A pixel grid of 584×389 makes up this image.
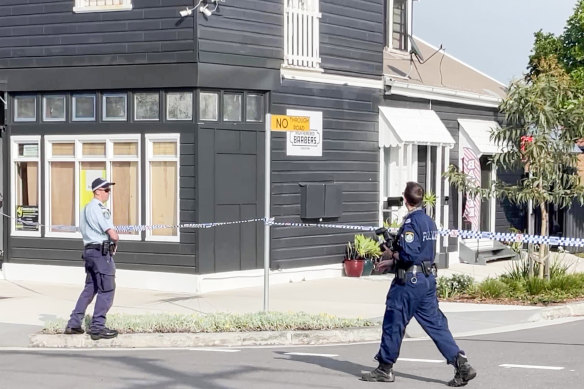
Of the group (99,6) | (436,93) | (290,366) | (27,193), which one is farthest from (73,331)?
(436,93)

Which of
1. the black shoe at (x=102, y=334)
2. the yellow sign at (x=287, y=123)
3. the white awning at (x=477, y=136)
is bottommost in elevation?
the black shoe at (x=102, y=334)

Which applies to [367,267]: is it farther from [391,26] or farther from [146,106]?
[391,26]

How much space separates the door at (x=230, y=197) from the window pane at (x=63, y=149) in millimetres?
2562

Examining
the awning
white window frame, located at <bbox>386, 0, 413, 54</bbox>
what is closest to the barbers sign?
the awning

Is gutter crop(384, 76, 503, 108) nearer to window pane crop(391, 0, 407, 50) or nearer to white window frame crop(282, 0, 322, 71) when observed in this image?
white window frame crop(282, 0, 322, 71)

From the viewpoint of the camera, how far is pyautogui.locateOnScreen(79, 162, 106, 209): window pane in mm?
17922

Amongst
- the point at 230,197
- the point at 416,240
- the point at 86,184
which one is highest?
the point at 86,184

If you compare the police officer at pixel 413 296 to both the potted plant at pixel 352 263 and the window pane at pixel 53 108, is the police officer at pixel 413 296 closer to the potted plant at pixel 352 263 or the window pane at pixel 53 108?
the potted plant at pixel 352 263

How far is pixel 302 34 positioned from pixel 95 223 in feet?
25.7

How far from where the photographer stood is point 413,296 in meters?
9.40

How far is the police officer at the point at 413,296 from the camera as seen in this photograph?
9398 mm

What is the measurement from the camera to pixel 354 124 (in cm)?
1981

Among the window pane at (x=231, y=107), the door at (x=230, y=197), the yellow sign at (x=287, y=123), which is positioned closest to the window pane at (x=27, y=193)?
the door at (x=230, y=197)

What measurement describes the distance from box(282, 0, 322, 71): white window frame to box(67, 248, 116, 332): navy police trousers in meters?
7.31
